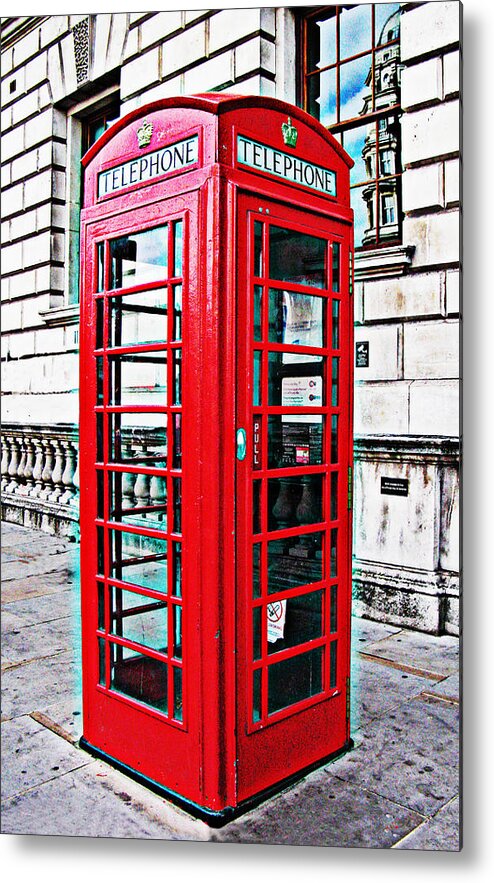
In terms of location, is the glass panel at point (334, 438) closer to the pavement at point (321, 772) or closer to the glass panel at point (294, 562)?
the glass panel at point (294, 562)

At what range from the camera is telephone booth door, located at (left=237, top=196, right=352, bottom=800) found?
2.28 metres

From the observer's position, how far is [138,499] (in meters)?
2.76

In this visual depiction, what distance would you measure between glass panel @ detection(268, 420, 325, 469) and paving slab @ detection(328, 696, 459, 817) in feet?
3.73

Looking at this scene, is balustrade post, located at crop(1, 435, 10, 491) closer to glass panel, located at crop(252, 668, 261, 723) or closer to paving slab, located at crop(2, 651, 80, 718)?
paving slab, located at crop(2, 651, 80, 718)

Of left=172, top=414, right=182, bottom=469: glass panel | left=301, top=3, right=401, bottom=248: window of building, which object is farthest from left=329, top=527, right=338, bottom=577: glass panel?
left=301, top=3, right=401, bottom=248: window of building

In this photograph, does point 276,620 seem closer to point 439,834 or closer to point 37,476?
point 439,834

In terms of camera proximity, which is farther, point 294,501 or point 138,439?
Result: point 138,439

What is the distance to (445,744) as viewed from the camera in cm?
279

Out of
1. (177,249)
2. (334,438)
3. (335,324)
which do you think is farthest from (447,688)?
(177,249)

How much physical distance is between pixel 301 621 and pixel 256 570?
1.16 feet

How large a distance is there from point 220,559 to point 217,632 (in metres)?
0.23

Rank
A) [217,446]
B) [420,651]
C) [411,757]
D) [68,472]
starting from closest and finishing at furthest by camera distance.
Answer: [217,446] → [411,757] → [420,651] → [68,472]

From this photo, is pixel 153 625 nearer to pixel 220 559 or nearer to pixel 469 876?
pixel 220 559

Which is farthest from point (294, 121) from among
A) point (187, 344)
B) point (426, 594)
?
point (426, 594)
